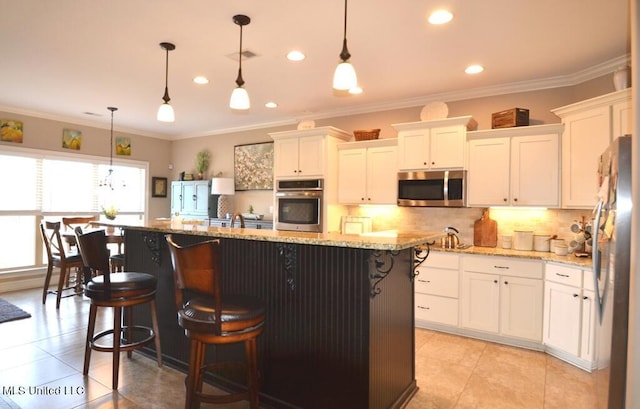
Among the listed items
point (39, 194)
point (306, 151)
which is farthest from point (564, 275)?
point (39, 194)

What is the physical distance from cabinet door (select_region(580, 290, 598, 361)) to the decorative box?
1708 millimetres

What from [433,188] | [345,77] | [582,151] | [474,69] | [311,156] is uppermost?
[474,69]

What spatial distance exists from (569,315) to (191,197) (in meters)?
5.64

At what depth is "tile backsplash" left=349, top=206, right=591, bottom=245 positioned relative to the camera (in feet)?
12.2

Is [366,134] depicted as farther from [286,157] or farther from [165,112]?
[165,112]

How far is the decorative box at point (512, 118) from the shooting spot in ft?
12.0

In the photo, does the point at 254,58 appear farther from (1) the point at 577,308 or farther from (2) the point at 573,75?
(1) the point at 577,308

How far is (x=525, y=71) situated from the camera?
3545 millimetres

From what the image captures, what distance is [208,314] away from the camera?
1856mm

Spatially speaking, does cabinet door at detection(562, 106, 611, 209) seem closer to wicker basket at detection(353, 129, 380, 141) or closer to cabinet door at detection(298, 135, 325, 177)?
wicker basket at detection(353, 129, 380, 141)

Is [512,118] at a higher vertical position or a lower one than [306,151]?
higher

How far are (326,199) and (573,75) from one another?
2.92 m

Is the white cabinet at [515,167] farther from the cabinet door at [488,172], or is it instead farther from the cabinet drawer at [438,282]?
the cabinet drawer at [438,282]

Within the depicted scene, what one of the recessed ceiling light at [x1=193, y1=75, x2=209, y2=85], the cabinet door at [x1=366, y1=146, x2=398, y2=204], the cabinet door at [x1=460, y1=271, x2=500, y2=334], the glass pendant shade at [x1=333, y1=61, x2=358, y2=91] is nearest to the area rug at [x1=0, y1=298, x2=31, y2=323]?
the recessed ceiling light at [x1=193, y1=75, x2=209, y2=85]
